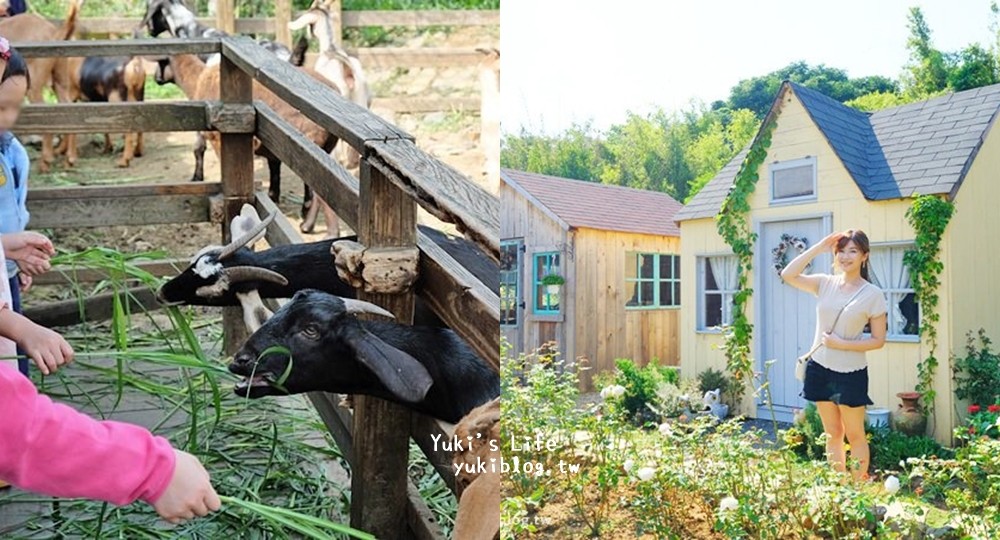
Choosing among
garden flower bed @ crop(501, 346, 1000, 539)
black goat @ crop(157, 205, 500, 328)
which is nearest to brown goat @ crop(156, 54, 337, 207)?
black goat @ crop(157, 205, 500, 328)

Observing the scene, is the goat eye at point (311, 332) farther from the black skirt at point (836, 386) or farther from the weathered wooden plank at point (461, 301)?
the black skirt at point (836, 386)

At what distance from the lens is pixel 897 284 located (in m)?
1.43

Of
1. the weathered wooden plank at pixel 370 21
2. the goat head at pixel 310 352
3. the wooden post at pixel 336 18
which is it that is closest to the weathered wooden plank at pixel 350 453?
the goat head at pixel 310 352

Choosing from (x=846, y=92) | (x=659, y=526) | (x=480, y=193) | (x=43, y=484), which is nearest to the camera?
(x=43, y=484)

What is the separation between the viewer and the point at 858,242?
1432 millimetres

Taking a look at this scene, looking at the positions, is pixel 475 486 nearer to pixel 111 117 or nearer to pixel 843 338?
pixel 843 338

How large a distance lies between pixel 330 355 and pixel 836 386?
2.25 feet

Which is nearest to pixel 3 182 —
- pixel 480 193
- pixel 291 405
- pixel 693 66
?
pixel 291 405

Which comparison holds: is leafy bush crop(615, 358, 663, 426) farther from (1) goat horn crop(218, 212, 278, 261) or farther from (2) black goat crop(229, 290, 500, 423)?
(1) goat horn crop(218, 212, 278, 261)

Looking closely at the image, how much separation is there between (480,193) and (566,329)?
1.00 ft

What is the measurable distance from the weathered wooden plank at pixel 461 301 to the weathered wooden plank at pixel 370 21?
7.33ft

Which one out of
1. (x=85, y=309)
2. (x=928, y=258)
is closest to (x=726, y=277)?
(x=928, y=258)

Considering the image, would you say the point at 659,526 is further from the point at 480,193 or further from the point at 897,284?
the point at 480,193

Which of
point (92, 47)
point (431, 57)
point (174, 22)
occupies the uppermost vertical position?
point (174, 22)
